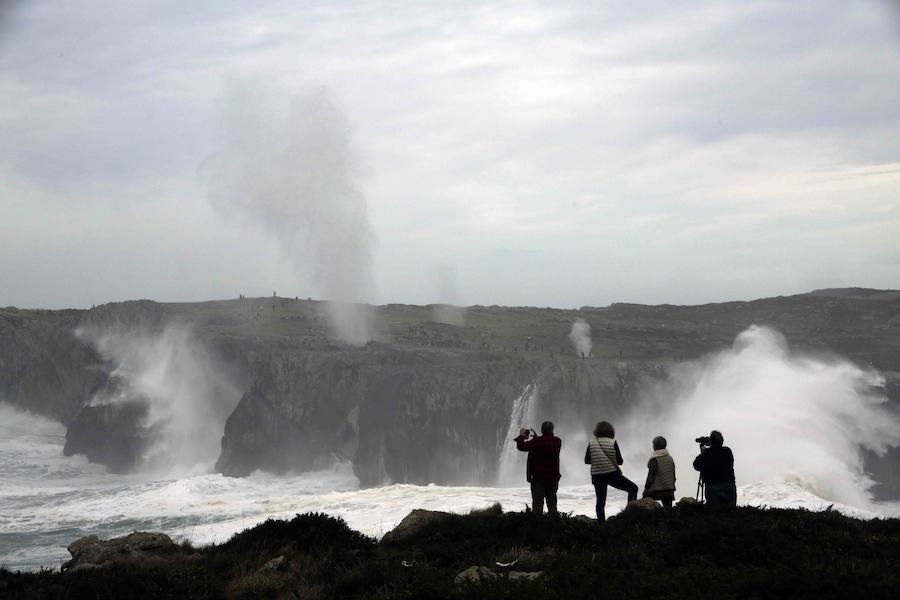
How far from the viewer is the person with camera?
49.5 ft

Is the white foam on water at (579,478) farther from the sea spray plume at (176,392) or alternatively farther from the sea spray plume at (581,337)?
the sea spray plume at (581,337)

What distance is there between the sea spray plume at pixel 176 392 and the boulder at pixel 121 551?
49.4 metres

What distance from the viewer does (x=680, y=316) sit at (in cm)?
12681

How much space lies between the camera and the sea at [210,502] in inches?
1416

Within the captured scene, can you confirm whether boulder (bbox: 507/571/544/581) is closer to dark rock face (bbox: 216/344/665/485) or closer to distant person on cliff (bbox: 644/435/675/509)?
distant person on cliff (bbox: 644/435/675/509)

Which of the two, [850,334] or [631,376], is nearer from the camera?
[631,376]

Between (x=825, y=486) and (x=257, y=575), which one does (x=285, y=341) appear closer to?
(x=825, y=486)

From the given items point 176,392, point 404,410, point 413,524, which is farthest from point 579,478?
point 413,524

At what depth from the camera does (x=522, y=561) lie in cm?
1283

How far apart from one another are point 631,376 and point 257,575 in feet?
160

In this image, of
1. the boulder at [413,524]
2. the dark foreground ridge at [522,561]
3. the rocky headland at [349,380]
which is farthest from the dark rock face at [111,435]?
the dark foreground ridge at [522,561]

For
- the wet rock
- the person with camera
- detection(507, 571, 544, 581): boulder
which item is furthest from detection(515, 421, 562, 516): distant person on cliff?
the wet rock

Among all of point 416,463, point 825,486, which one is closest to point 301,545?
point 825,486

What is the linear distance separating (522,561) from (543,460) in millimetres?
2681
